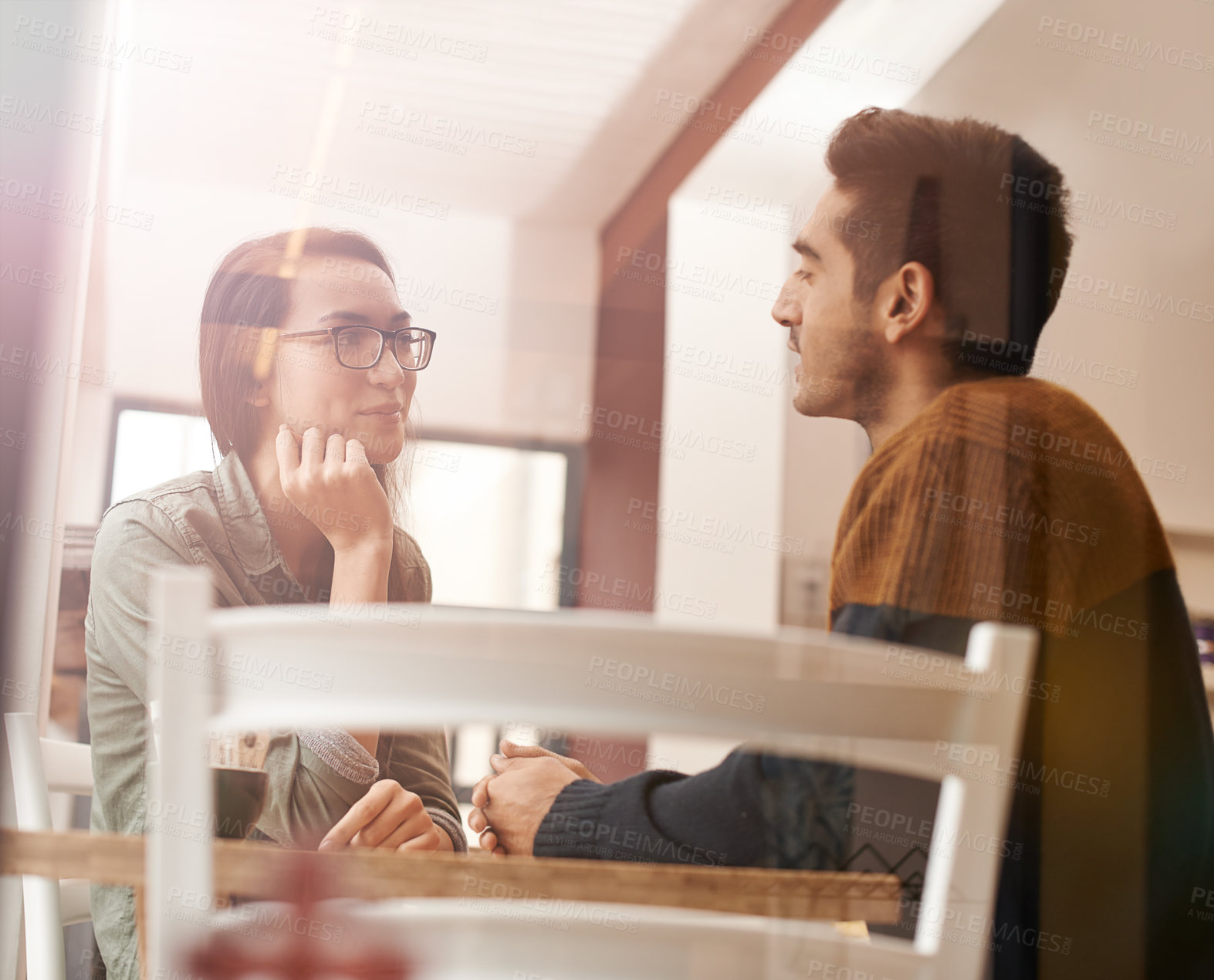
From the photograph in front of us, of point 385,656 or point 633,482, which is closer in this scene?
point 385,656

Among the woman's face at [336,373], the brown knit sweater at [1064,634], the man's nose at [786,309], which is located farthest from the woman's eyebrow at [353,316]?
the brown knit sweater at [1064,634]

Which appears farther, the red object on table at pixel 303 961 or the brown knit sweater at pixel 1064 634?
the brown knit sweater at pixel 1064 634

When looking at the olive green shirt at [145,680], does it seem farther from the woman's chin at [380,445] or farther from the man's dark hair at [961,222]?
the man's dark hair at [961,222]

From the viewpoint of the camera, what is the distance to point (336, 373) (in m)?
1.02

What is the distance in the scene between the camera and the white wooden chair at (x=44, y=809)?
86 centimetres

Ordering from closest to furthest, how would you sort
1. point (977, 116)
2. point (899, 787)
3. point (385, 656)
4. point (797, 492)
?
point (385, 656) < point (899, 787) < point (797, 492) < point (977, 116)

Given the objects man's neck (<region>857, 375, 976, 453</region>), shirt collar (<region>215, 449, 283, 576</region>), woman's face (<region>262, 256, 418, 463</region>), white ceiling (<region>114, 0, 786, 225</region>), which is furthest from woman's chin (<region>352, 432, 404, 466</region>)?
man's neck (<region>857, 375, 976, 453</region>)

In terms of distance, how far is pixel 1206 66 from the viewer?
1.26 meters

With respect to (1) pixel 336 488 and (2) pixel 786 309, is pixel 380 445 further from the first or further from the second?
(2) pixel 786 309

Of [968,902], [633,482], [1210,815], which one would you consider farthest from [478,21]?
[1210,815]

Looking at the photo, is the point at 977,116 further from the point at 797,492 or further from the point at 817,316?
the point at 797,492

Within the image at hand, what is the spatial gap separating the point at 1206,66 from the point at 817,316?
2.02ft

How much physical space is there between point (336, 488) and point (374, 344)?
15 cm

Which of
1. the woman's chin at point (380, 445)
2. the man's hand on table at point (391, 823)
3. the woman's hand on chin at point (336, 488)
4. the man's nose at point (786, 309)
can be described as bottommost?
the man's hand on table at point (391, 823)
